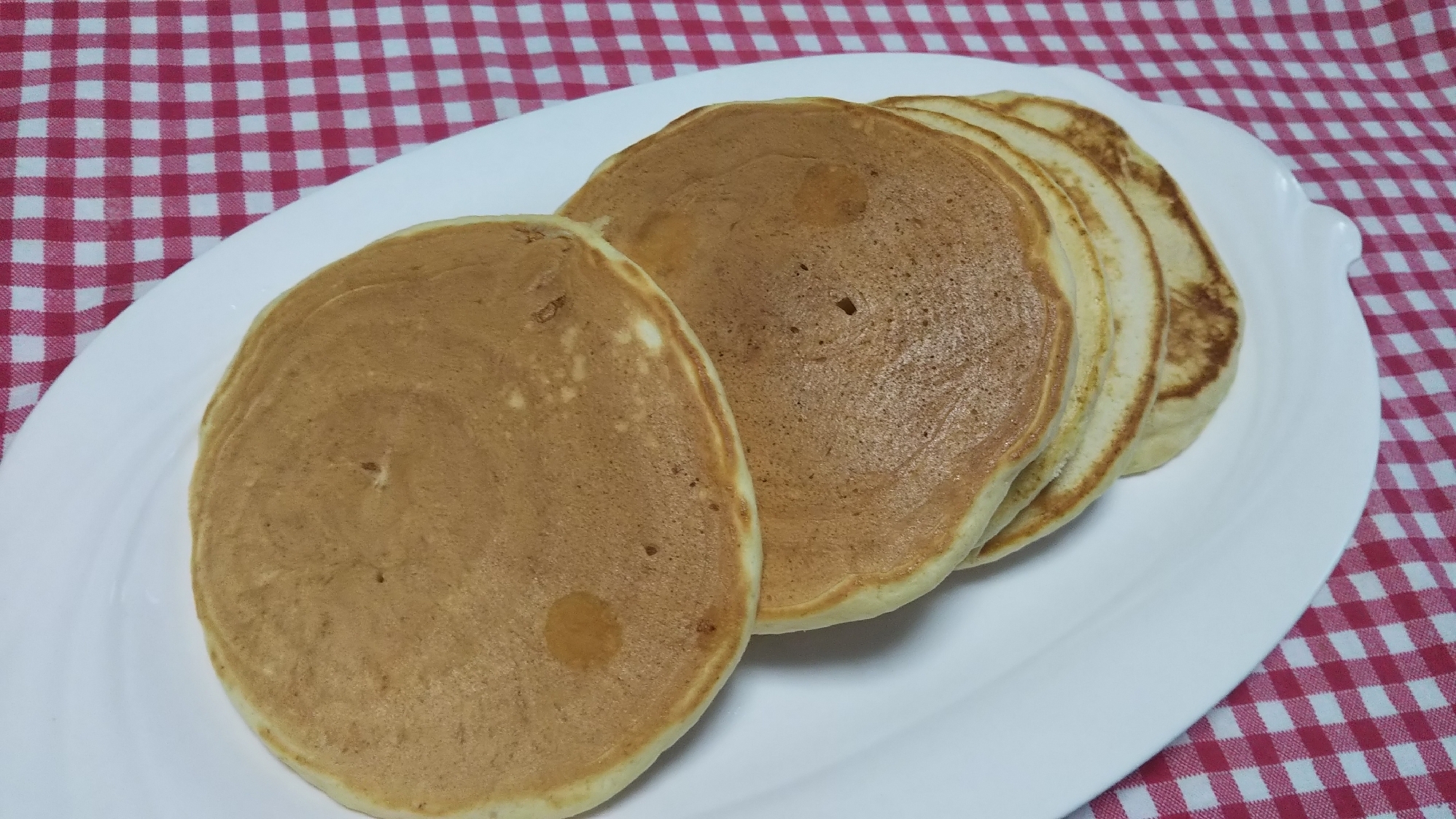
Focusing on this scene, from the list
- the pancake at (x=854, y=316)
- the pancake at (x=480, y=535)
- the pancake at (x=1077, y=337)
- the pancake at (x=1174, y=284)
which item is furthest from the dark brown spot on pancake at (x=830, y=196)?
the pancake at (x=1174, y=284)

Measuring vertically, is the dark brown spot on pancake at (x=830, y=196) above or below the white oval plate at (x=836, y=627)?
above

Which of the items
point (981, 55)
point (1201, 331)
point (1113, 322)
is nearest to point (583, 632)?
point (1113, 322)

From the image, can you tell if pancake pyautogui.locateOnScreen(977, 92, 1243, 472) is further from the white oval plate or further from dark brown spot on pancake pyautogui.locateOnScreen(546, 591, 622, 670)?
dark brown spot on pancake pyautogui.locateOnScreen(546, 591, 622, 670)

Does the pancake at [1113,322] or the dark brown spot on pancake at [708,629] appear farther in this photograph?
the pancake at [1113,322]

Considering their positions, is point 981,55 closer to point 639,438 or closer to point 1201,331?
point 1201,331

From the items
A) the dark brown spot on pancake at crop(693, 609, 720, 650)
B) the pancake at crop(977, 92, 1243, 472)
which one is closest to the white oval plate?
the pancake at crop(977, 92, 1243, 472)

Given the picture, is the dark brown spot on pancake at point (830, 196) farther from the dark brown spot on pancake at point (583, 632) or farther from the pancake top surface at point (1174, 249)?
the dark brown spot on pancake at point (583, 632)

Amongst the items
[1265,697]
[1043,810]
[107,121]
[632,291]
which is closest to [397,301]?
[632,291]
